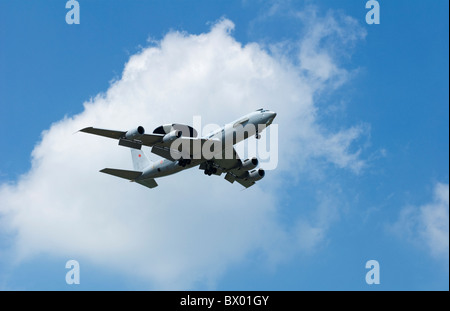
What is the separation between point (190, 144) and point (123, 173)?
42.4 feet

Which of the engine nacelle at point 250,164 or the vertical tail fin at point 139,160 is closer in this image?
the engine nacelle at point 250,164

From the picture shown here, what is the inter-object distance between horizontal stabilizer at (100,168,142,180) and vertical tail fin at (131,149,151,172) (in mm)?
2511

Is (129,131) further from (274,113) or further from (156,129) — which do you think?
(274,113)

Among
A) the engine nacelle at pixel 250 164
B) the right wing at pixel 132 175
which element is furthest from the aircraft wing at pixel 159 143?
the engine nacelle at pixel 250 164

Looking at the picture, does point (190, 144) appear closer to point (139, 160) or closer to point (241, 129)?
point (241, 129)

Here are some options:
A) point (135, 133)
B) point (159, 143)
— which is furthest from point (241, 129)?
point (135, 133)

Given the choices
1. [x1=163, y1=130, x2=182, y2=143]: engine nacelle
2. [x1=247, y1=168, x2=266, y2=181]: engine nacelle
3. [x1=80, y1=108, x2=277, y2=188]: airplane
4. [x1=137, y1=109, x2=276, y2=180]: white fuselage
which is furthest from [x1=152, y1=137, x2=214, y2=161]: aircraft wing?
[x1=247, y1=168, x2=266, y2=181]: engine nacelle

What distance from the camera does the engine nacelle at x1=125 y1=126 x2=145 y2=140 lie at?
2416 inches

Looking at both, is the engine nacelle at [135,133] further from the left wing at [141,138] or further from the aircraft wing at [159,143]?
the aircraft wing at [159,143]

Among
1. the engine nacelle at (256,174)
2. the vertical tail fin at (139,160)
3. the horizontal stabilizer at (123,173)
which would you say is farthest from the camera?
the vertical tail fin at (139,160)

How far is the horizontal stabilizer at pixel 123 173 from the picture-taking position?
72625 mm

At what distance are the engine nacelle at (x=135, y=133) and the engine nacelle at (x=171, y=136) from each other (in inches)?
→ 115

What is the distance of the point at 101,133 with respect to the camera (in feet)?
203
